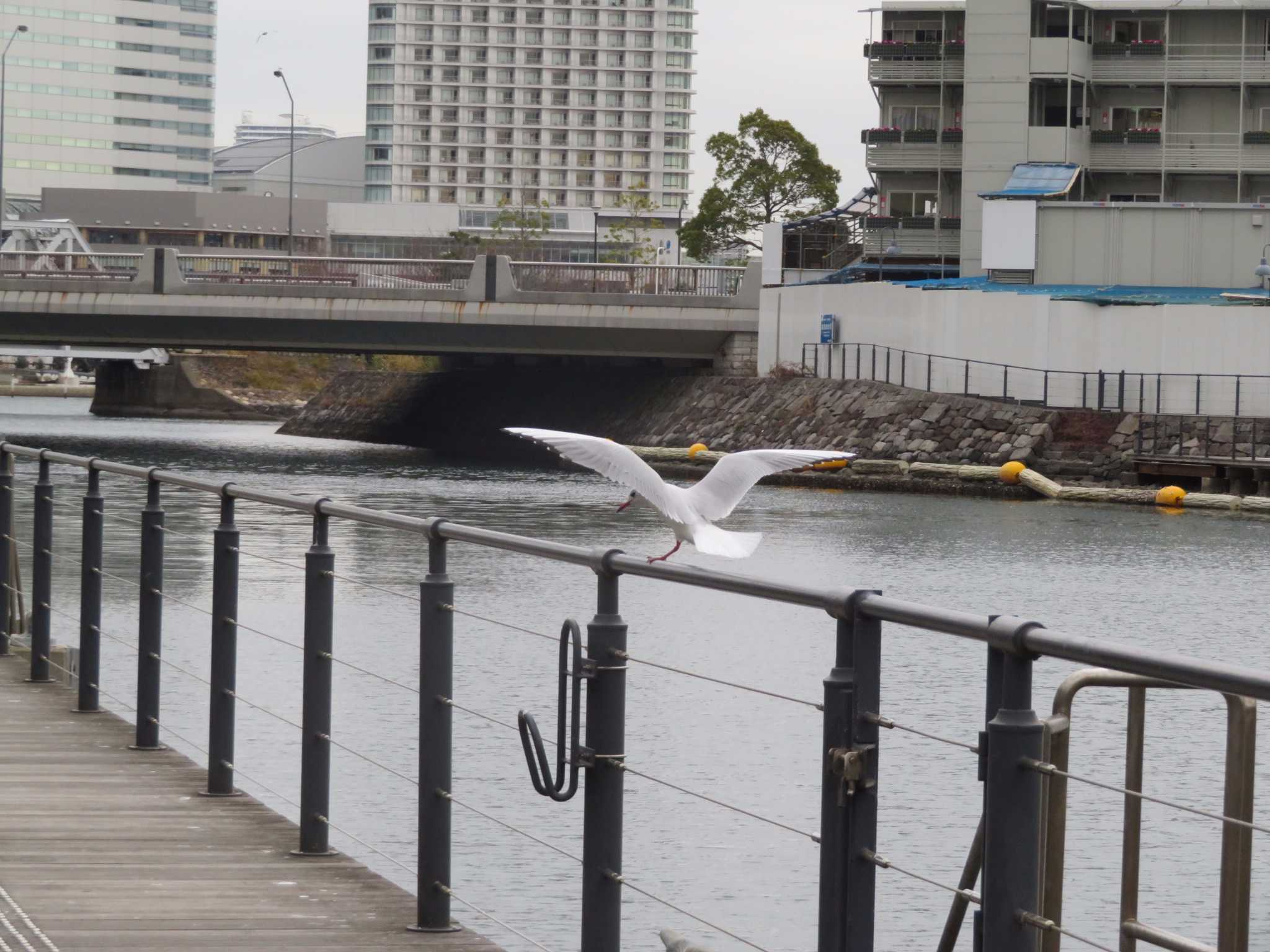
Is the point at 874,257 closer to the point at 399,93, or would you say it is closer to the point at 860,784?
the point at 860,784

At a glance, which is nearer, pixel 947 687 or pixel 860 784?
pixel 860 784

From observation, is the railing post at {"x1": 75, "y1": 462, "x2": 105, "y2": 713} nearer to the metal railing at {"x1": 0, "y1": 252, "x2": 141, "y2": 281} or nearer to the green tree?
the metal railing at {"x1": 0, "y1": 252, "x2": 141, "y2": 281}

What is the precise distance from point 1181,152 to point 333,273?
28.7 metres

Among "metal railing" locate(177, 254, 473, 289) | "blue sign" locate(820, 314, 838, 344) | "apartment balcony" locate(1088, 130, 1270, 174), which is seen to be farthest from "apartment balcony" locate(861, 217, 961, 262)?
"metal railing" locate(177, 254, 473, 289)

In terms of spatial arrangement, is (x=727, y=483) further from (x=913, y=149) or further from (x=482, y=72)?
(x=482, y=72)

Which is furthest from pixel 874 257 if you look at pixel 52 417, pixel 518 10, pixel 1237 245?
pixel 518 10

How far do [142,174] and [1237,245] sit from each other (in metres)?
132

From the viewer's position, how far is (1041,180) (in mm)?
63438

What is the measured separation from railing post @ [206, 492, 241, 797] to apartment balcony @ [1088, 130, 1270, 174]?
6111 centimetres

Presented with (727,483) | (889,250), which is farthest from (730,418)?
(727,483)

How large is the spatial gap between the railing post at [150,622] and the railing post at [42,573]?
1.60m

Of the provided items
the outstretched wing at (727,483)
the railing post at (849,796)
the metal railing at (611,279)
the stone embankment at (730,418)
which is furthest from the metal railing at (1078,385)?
the railing post at (849,796)

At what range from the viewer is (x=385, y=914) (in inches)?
220

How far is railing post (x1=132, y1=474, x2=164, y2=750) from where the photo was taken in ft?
26.7
